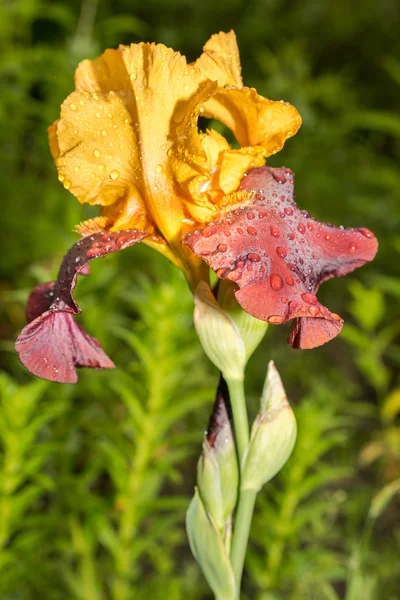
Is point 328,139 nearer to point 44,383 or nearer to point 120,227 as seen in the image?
point 44,383

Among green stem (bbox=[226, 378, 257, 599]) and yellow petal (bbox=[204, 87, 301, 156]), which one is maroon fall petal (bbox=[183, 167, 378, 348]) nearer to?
yellow petal (bbox=[204, 87, 301, 156])

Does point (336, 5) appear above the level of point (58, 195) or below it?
above

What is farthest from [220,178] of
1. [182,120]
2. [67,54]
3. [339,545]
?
[67,54]

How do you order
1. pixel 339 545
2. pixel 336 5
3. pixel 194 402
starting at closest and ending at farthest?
pixel 194 402, pixel 339 545, pixel 336 5

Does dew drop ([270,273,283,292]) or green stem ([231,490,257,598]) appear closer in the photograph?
dew drop ([270,273,283,292])

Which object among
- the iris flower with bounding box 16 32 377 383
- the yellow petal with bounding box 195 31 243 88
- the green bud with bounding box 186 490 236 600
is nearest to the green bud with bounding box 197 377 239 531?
the green bud with bounding box 186 490 236 600

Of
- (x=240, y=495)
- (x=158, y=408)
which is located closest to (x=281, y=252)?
(x=240, y=495)

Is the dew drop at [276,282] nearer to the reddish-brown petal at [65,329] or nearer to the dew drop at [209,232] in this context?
the dew drop at [209,232]
